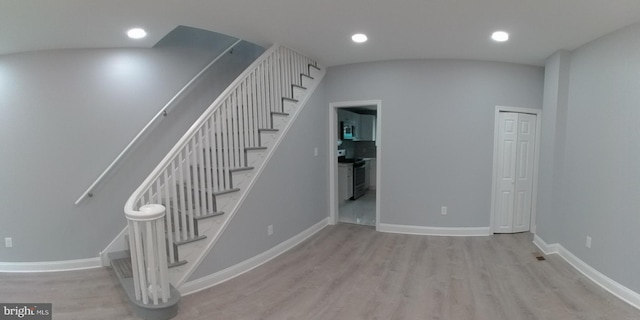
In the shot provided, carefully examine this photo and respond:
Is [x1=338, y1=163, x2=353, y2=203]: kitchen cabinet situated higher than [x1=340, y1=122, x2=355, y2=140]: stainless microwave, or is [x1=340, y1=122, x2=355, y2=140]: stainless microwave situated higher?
[x1=340, y1=122, x2=355, y2=140]: stainless microwave

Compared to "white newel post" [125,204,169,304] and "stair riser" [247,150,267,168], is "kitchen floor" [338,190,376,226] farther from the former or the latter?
"white newel post" [125,204,169,304]

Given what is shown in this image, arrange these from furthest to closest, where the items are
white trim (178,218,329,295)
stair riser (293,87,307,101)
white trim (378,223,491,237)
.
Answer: white trim (378,223,491,237), stair riser (293,87,307,101), white trim (178,218,329,295)

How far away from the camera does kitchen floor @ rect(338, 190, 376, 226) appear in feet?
15.7

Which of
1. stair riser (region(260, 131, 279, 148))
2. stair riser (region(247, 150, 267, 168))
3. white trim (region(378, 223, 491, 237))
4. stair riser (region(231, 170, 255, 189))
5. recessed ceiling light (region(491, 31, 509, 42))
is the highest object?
recessed ceiling light (region(491, 31, 509, 42))

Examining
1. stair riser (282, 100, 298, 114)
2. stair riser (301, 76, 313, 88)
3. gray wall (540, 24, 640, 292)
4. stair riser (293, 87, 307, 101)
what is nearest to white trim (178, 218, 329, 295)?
stair riser (282, 100, 298, 114)

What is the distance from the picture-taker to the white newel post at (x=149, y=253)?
2.07m

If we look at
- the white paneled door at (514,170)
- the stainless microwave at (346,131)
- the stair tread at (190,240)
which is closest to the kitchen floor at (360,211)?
the stainless microwave at (346,131)

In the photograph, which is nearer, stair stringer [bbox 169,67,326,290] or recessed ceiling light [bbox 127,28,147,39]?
stair stringer [bbox 169,67,326,290]

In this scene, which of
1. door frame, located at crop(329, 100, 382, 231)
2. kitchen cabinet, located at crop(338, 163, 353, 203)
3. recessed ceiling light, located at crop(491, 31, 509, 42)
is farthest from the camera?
kitchen cabinet, located at crop(338, 163, 353, 203)

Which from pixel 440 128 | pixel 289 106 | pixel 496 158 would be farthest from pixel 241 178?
pixel 496 158

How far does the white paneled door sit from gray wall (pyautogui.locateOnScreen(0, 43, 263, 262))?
15.7 ft

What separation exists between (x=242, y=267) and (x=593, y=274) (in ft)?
11.7

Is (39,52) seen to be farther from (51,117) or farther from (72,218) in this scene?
(72,218)

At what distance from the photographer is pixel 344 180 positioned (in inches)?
229
